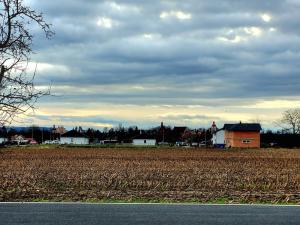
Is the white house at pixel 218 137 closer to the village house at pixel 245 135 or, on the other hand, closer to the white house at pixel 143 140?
the village house at pixel 245 135

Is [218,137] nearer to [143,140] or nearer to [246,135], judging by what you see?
[246,135]

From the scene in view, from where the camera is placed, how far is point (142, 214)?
1073cm

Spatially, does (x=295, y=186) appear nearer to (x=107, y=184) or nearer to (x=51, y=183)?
(x=107, y=184)

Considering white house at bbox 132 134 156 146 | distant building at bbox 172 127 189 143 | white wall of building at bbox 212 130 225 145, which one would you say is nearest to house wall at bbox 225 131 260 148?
white wall of building at bbox 212 130 225 145

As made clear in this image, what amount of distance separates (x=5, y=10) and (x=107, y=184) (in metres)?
8.84

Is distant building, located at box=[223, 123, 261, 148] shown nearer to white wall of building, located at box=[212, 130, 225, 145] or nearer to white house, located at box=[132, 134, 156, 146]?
white wall of building, located at box=[212, 130, 225, 145]

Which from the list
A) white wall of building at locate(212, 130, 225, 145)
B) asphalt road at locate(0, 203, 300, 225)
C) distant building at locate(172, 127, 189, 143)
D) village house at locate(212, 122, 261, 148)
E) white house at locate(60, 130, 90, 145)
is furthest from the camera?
white house at locate(60, 130, 90, 145)

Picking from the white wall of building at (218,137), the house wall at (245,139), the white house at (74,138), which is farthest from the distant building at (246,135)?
the white house at (74,138)

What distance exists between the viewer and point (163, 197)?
15078 mm

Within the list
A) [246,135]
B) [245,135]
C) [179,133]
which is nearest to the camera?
[246,135]

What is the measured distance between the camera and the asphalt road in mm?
9812

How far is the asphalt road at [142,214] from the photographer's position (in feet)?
32.2

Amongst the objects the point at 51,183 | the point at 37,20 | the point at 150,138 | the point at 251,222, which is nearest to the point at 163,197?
the point at 251,222

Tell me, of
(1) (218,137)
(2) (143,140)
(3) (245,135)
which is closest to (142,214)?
(3) (245,135)
